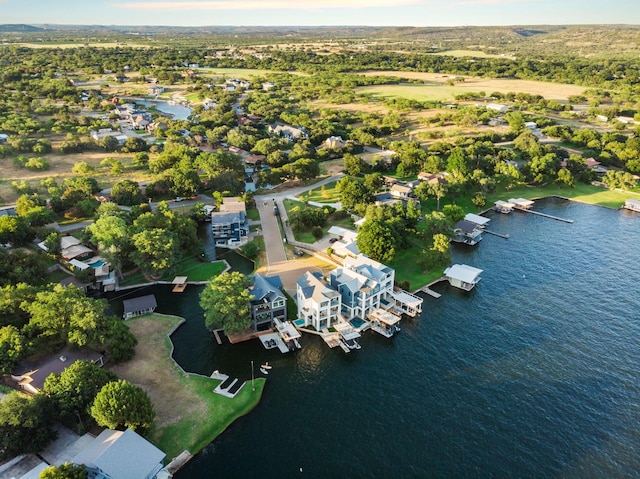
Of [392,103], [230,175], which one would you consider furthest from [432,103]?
[230,175]

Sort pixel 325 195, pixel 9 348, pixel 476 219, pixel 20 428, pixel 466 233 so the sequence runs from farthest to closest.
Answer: pixel 325 195, pixel 476 219, pixel 466 233, pixel 9 348, pixel 20 428

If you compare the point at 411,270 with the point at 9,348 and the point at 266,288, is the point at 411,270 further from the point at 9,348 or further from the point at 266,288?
the point at 9,348

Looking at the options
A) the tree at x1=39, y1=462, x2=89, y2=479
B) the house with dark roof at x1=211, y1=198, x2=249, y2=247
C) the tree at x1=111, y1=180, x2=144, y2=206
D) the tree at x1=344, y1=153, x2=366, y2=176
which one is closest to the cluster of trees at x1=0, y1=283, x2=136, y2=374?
the tree at x1=39, y1=462, x2=89, y2=479

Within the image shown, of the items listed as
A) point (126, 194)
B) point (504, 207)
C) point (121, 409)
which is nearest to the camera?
point (121, 409)

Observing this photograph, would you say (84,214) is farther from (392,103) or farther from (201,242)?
(392,103)

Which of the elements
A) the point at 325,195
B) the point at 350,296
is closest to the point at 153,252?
the point at 350,296

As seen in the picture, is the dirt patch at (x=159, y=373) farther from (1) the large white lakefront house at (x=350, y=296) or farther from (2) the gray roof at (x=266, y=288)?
(1) the large white lakefront house at (x=350, y=296)
